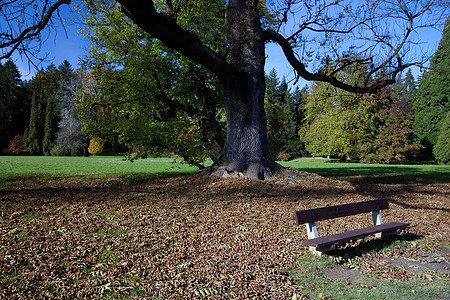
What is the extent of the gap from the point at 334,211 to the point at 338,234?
317mm

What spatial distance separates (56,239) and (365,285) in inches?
155

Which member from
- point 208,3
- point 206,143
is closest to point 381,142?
point 206,143

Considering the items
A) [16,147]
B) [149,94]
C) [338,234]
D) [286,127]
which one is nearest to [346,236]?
[338,234]

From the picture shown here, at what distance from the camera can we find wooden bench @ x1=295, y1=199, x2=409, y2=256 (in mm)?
4008

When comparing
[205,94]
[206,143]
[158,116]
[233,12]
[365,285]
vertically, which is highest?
[233,12]

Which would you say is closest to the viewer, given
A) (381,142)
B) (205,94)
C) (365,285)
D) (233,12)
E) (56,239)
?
(365,285)

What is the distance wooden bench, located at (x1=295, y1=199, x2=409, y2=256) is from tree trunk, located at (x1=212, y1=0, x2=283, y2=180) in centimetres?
423

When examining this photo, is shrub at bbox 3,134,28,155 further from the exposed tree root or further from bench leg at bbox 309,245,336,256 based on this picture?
bench leg at bbox 309,245,336,256

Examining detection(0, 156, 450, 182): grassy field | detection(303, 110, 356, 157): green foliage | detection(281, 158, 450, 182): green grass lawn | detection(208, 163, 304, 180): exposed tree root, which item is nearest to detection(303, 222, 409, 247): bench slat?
detection(208, 163, 304, 180): exposed tree root

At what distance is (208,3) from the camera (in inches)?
364

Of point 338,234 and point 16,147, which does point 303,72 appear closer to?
point 338,234

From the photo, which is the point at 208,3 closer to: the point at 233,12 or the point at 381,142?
the point at 233,12

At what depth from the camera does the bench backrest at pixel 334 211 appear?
13.4 ft

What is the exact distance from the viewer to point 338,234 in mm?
4355
